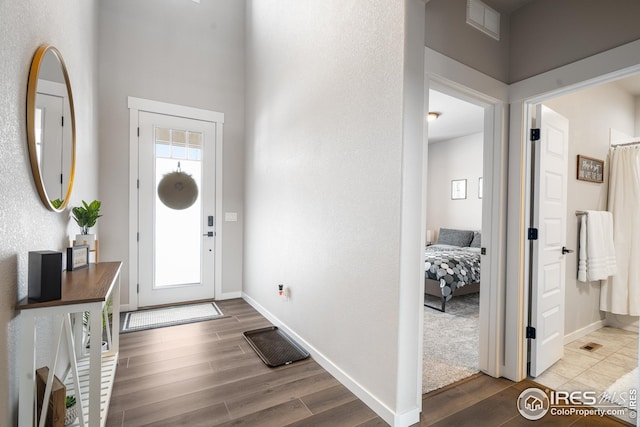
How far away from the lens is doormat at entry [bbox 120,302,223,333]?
3230 millimetres

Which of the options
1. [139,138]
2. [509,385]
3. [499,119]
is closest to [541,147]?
[499,119]

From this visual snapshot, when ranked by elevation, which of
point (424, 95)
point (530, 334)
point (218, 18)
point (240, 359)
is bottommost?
point (240, 359)

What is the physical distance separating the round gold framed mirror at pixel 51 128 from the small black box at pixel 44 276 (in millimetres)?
427

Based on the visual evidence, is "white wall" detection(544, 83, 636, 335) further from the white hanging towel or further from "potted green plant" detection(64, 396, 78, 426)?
"potted green plant" detection(64, 396, 78, 426)

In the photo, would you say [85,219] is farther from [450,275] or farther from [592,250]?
[592,250]

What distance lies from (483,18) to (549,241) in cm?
172

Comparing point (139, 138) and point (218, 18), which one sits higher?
point (218, 18)

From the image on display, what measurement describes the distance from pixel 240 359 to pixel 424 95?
7.89 ft

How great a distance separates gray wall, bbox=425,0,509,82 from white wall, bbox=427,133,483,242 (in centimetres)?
413

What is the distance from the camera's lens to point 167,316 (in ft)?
11.5

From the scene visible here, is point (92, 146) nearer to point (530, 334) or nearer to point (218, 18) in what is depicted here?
point (218, 18)

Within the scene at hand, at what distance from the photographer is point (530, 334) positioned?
7.42ft

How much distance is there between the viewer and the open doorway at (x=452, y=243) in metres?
2.63

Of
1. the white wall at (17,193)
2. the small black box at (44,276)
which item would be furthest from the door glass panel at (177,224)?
the small black box at (44,276)
